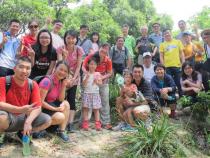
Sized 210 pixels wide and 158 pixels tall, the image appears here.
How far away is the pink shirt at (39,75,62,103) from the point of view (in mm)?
5905

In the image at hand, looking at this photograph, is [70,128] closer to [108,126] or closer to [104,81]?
[108,126]

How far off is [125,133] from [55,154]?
1686 mm

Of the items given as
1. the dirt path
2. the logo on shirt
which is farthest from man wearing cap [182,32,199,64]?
the dirt path

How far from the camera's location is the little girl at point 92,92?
275 inches

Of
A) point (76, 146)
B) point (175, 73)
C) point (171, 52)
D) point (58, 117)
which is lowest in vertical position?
point (76, 146)

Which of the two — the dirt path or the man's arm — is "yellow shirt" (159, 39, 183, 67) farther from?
the man's arm

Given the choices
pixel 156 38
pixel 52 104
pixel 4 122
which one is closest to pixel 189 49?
pixel 156 38

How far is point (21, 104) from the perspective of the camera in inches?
211

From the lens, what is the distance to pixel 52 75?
242 inches

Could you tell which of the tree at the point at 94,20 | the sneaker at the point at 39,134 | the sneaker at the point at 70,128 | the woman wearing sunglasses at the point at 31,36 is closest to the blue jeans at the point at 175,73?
the sneaker at the point at 70,128

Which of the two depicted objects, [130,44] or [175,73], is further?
[130,44]

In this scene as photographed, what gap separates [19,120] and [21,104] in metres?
0.26

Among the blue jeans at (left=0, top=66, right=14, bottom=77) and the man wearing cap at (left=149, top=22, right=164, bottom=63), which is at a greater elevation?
the man wearing cap at (left=149, top=22, right=164, bottom=63)

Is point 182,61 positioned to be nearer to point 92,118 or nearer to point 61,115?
point 92,118
